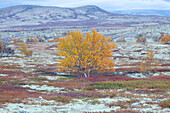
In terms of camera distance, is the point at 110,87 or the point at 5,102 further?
the point at 110,87

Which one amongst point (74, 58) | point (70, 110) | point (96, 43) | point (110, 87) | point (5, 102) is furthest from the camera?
point (96, 43)

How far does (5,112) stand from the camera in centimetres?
1167

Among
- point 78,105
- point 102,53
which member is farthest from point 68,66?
point 78,105

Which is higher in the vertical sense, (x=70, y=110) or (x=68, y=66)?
(x=70, y=110)

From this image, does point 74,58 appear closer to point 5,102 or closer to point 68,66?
point 68,66

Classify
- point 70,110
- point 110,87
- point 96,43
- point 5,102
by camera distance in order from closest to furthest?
point 70,110 → point 5,102 → point 110,87 → point 96,43

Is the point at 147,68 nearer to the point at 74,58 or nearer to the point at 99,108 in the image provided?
the point at 74,58

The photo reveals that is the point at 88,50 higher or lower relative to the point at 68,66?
higher

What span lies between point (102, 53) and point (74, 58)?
650 centimetres

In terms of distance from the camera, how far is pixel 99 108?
14148 millimetres

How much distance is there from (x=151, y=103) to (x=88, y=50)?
964 inches

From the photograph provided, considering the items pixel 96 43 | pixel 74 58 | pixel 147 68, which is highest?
pixel 96 43

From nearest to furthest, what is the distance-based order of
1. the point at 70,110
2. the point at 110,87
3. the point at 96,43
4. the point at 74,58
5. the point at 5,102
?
the point at 70,110
the point at 5,102
the point at 110,87
the point at 74,58
the point at 96,43

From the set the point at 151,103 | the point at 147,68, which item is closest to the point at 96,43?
the point at 147,68
